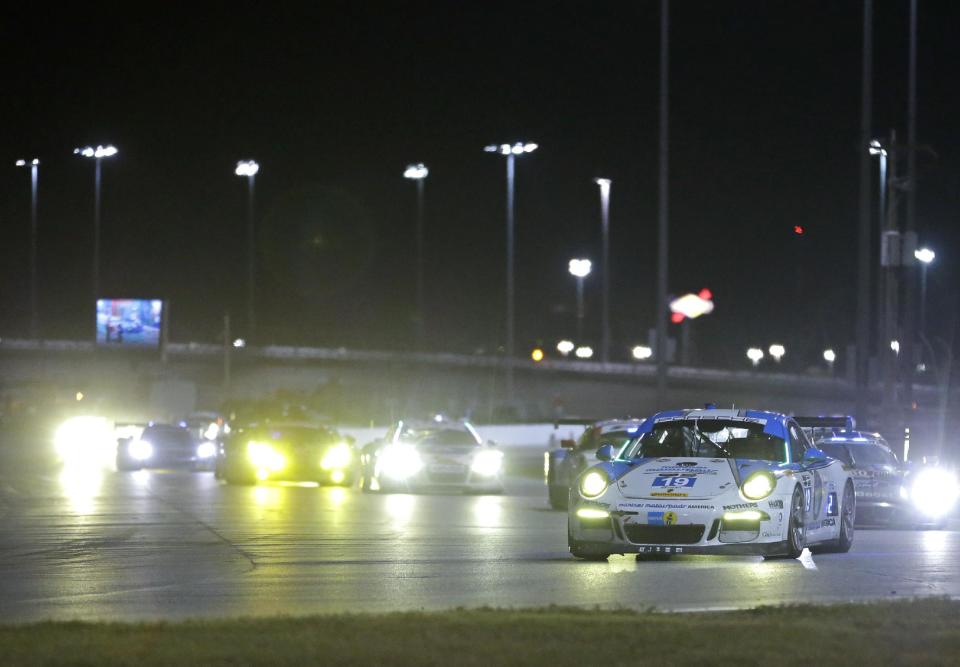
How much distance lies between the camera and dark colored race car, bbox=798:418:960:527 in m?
20.1

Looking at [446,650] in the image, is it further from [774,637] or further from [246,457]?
[246,457]

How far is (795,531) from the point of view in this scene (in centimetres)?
1454

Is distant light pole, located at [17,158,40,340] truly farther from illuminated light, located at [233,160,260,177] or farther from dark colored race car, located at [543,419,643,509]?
dark colored race car, located at [543,419,643,509]

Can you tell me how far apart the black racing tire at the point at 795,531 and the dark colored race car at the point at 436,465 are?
12366mm

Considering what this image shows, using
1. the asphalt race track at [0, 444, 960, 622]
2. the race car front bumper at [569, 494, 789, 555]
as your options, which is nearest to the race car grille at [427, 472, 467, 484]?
the asphalt race track at [0, 444, 960, 622]

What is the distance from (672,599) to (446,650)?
11.1 feet

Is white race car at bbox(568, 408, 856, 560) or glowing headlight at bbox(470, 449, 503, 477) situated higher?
white race car at bbox(568, 408, 856, 560)

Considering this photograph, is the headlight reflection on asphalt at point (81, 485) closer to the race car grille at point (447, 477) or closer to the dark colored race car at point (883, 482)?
the race car grille at point (447, 477)

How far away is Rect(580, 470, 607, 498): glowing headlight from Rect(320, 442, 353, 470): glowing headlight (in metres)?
15.0

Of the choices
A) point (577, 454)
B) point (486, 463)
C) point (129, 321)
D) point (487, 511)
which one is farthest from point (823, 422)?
point (129, 321)

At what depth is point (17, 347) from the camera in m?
95.4

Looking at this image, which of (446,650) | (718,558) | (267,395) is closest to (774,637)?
(446,650)

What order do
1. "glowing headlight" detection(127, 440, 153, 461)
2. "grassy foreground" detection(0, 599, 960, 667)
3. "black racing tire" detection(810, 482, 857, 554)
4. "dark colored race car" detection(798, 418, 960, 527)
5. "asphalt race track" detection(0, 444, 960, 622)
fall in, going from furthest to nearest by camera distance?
"glowing headlight" detection(127, 440, 153, 461) → "dark colored race car" detection(798, 418, 960, 527) → "black racing tire" detection(810, 482, 857, 554) → "asphalt race track" detection(0, 444, 960, 622) → "grassy foreground" detection(0, 599, 960, 667)

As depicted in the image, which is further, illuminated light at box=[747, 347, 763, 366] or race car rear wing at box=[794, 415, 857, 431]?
illuminated light at box=[747, 347, 763, 366]
